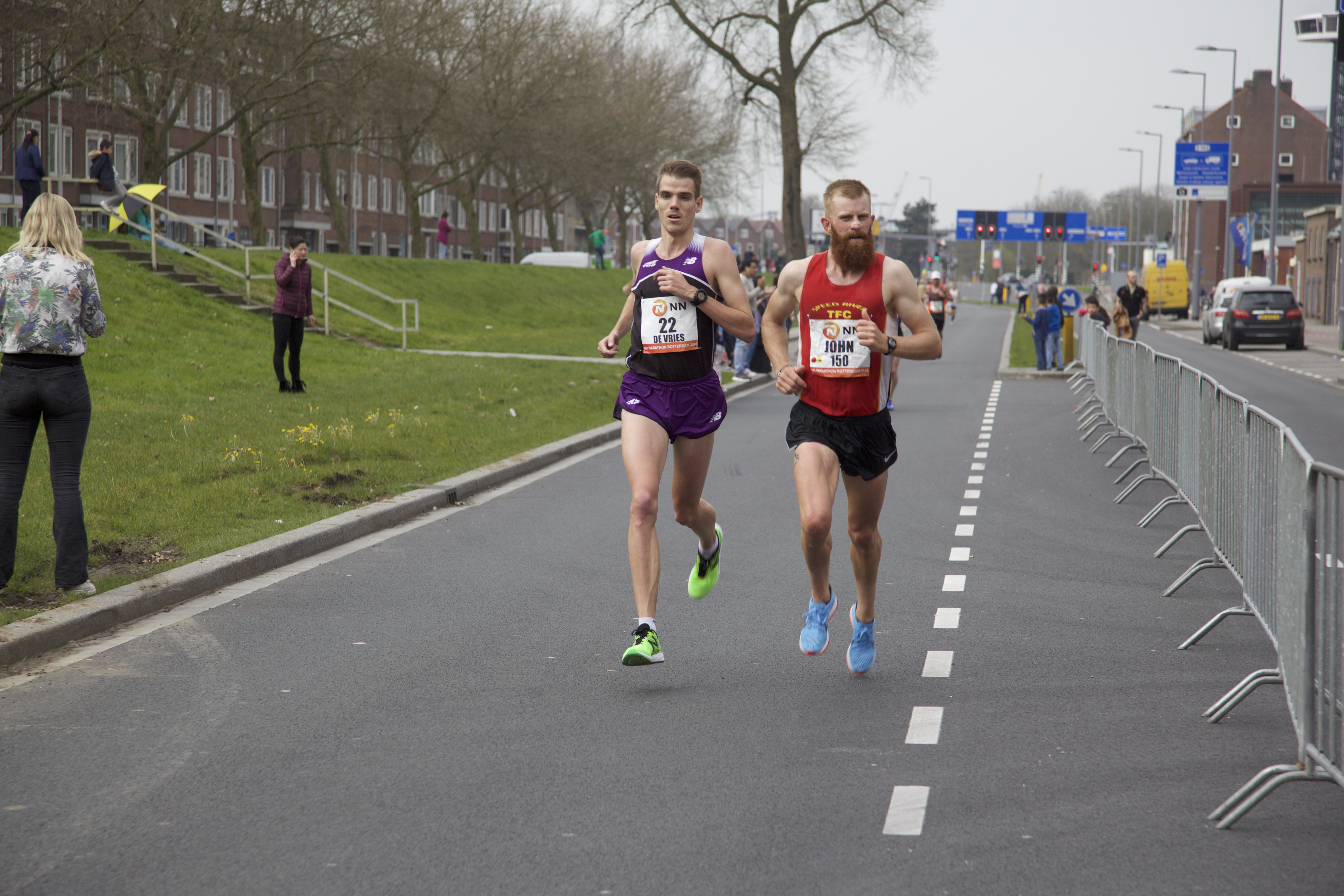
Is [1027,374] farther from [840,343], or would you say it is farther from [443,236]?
[443,236]

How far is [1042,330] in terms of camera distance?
96.1 feet

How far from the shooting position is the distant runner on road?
241 inches

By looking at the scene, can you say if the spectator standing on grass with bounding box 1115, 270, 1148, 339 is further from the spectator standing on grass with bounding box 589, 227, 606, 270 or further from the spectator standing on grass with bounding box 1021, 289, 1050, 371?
the spectator standing on grass with bounding box 589, 227, 606, 270

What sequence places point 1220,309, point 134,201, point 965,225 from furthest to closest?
point 965,225 → point 1220,309 → point 134,201

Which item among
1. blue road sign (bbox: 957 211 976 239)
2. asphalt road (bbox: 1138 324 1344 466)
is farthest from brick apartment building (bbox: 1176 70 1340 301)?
asphalt road (bbox: 1138 324 1344 466)

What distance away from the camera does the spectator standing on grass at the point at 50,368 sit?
7070 millimetres

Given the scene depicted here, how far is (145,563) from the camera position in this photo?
823cm

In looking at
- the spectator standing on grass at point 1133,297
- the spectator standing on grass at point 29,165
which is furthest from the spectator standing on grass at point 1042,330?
the spectator standing on grass at point 29,165

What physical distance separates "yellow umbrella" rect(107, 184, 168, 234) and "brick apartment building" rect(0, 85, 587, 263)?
1014 mm

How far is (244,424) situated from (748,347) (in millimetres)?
12209

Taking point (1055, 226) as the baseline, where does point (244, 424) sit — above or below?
below

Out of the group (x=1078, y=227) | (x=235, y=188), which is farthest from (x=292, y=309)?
(x=1078, y=227)

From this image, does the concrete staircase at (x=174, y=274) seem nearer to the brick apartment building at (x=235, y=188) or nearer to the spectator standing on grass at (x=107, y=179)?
the spectator standing on grass at (x=107, y=179)

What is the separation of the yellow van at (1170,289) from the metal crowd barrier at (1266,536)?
63.8m
